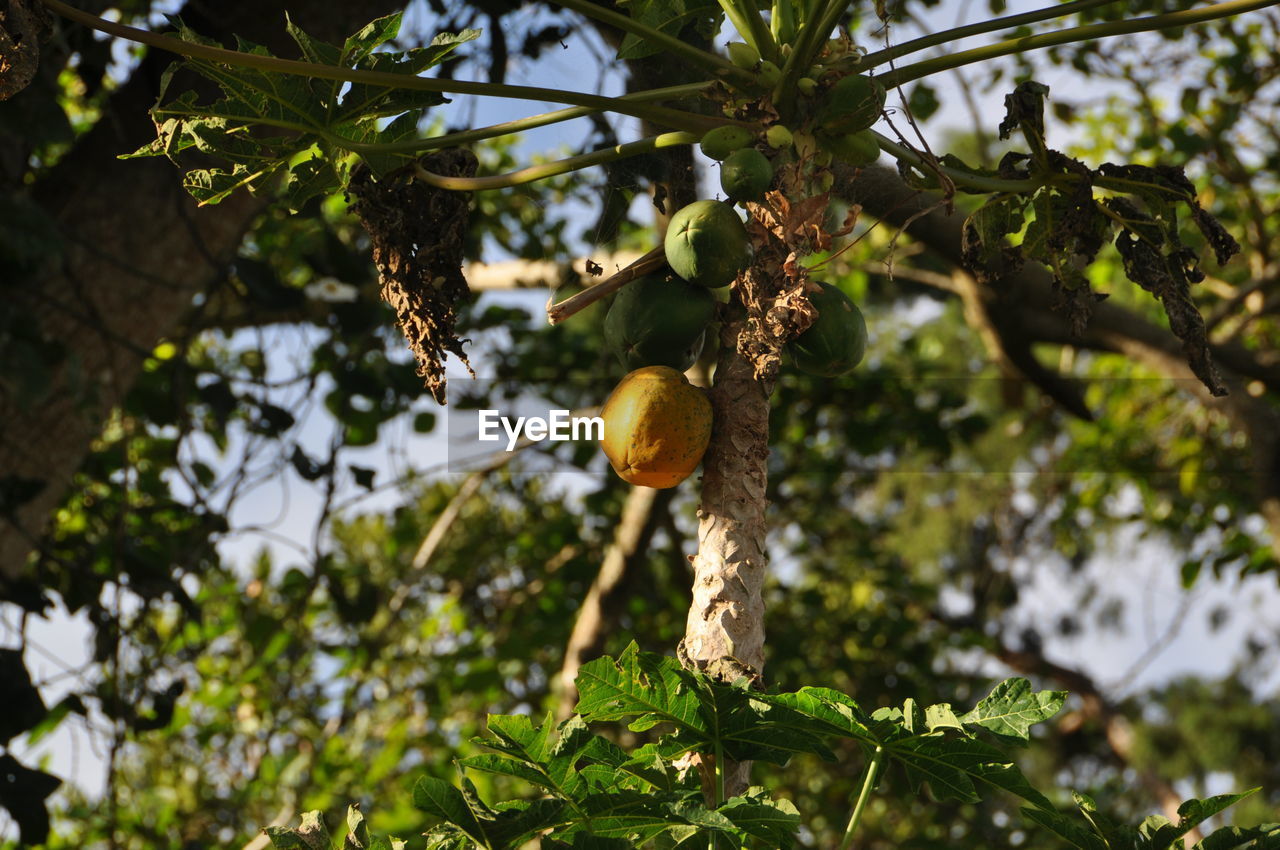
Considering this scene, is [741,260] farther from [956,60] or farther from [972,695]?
[972,695]

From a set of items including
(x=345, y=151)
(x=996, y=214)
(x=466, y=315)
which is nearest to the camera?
(x=345, y=151)

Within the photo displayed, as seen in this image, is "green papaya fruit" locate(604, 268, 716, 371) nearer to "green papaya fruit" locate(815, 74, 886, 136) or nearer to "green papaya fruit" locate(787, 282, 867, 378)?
"green papaya fruit" locate(787, 282, 867, 378)

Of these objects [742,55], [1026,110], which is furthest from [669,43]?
[1026,110]

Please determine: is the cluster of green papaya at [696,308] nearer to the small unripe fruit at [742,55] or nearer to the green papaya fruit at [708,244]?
the green papaya fruit at [708,244]

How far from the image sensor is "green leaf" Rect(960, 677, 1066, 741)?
103 cm

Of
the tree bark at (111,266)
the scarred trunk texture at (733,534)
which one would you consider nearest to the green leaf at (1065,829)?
the scarred trunk texture at (733,534)

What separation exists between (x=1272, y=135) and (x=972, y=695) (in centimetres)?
272

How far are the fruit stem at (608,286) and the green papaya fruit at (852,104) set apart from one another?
0.23 m

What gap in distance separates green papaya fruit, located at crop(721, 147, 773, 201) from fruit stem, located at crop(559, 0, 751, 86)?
99 millimetres

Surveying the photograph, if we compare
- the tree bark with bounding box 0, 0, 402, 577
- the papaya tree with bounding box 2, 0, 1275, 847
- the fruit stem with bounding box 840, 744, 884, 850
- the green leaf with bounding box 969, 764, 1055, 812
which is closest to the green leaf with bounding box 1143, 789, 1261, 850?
the papaya tree with bounding box 2, 0, 1275, 847

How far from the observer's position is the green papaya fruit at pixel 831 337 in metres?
1.26

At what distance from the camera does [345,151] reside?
4.59 feet

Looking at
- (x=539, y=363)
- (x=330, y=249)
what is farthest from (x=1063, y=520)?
(x=330, y=249)

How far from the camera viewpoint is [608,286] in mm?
1355
